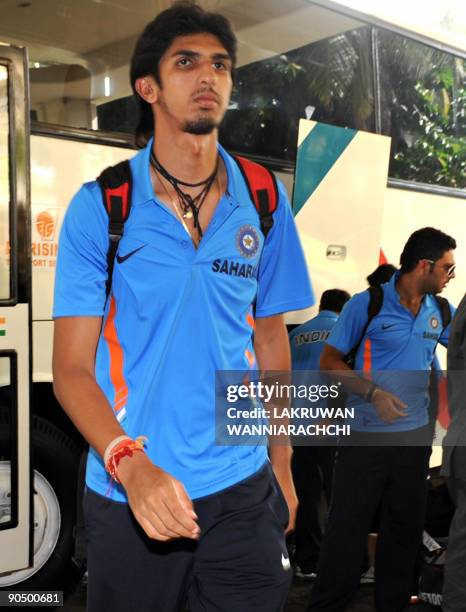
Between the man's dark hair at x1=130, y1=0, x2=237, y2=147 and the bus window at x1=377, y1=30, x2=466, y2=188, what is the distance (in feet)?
13.5

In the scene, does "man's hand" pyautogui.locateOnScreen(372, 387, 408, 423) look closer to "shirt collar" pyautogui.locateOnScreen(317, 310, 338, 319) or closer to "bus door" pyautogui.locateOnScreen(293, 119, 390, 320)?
"shirt collar" pyautogui.locateOnScreen(317, 310, 338, 319)

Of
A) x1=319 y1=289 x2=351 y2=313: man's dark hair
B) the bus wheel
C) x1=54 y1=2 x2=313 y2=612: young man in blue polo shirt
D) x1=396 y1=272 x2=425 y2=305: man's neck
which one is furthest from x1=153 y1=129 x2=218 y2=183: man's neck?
x1=319 y1=289 x2=351 y2=313: man's dark hair

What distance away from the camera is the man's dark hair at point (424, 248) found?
457 centimetres

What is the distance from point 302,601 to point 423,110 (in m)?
3.71

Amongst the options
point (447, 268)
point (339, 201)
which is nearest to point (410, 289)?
point (447, 268)

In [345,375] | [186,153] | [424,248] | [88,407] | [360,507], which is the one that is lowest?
[360,507]

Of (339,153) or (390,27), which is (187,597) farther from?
(390,27)

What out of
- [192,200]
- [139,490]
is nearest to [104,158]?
[192,200]

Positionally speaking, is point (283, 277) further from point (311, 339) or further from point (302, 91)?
point (302, 91)

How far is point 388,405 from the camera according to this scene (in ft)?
14.1

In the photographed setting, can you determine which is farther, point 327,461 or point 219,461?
point 327,461

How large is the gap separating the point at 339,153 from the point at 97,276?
3.84m

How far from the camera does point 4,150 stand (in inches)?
169

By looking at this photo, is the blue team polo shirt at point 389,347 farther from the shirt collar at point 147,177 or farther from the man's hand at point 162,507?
the man's hand at point 162,507
